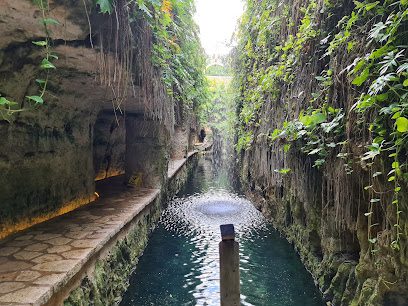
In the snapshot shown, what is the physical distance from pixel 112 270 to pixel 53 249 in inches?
38.0

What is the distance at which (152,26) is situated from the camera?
5.02m

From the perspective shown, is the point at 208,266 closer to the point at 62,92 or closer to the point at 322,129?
the point at 322,129

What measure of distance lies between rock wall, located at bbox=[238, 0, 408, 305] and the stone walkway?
292cm

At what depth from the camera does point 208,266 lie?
5.47m

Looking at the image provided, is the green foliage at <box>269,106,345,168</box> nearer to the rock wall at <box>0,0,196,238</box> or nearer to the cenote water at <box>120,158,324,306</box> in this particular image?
the cenote water at <box>120,158,324,306</box>

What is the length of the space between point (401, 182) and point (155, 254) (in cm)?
472

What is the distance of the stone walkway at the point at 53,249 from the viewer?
280cm

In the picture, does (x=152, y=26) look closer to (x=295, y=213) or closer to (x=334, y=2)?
(x=334, y=2)

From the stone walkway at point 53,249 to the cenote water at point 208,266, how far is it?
981 millimetres

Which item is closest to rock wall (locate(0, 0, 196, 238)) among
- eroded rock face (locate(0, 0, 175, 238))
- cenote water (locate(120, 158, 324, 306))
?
eroded rock face (locate(0, 0, 175, 238))

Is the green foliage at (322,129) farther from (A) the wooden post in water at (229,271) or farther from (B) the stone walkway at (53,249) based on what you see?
(B) the stone walkway at (53,249)

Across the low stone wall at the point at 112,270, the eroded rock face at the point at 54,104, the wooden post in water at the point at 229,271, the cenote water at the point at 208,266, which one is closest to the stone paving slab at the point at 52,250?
the low stone wall at the point at 112,270

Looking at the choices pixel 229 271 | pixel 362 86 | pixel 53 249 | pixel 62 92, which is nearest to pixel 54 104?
pixel 62 92

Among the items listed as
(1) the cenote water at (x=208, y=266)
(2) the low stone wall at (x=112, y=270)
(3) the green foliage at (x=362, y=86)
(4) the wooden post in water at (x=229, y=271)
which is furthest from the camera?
(1) the cenote water at (x=208, y=266)
